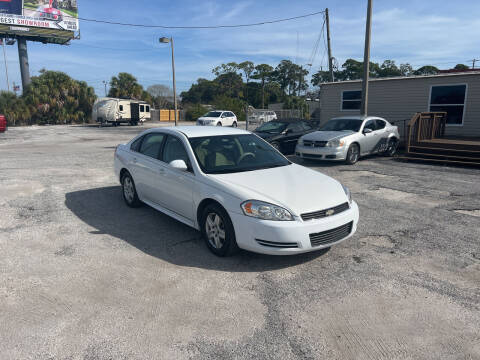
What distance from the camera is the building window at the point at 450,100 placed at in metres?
14.6

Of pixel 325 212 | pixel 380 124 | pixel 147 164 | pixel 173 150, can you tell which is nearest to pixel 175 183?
pixel 173 150

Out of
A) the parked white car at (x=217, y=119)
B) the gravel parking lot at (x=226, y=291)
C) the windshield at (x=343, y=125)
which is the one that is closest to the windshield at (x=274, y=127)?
the windshield at (x=343, y=125)

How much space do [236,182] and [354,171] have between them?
6.86 meters

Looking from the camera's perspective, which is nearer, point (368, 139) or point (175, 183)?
point (175, 183)

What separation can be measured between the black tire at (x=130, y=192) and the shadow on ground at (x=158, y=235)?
0.12 m

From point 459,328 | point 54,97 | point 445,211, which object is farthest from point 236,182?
point 54,97

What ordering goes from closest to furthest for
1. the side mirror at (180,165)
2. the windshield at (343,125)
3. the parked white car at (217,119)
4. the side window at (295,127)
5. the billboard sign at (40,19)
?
the side mirror at (180,165) < the windshield at (343,125) < the side window at (295,127) < the parked white car at (217,119) < the billboard sign at (40,19)

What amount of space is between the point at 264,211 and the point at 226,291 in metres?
0.93

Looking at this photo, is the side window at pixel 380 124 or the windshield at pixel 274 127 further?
the windshield at pixel 274 127

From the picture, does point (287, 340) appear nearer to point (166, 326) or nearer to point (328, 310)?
point (328, 310)

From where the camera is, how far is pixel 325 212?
4.17 m

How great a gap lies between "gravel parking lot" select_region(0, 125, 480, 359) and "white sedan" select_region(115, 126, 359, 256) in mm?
362

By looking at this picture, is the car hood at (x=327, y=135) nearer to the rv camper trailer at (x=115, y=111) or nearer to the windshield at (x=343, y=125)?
the windshield at (x=343, y=125)

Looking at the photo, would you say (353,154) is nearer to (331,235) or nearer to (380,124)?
(380,124)
